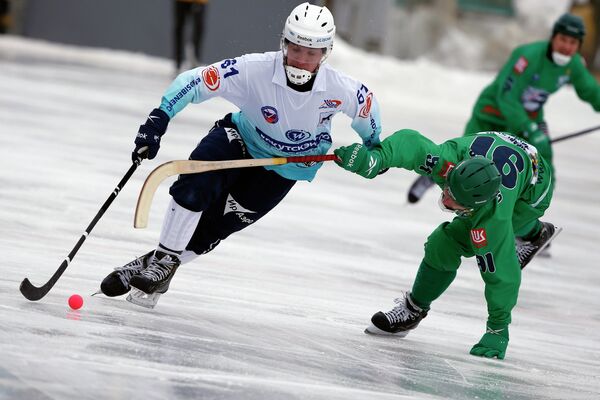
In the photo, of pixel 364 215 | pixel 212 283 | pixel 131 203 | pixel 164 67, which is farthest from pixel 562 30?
pixel 164 67

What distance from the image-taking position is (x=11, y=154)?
7988 mm

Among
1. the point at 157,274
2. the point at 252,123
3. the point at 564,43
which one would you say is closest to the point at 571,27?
the point at 564,43

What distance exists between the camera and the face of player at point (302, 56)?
→ 4.35 m

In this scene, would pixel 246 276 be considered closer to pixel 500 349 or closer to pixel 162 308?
pixel 162 308

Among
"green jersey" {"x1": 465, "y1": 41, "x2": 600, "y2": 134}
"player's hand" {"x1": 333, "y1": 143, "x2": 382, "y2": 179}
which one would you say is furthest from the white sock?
"green jersey" {"x1": 465, "y1": 41, "x2": 600, "y2": 134}

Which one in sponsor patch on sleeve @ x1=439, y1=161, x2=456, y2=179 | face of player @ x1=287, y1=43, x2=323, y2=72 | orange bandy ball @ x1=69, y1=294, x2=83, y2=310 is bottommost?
orange bandy ball @ x1=69, y1=294, x2=83, y2=310

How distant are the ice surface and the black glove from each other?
1.82ft

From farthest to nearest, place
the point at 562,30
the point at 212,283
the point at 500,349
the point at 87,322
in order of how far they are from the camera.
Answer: the point at 562,30, the point at 212,283, the point at 500,349, the point at 87,322

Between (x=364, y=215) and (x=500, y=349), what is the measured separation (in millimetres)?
3438

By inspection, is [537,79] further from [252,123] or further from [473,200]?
[473,200]

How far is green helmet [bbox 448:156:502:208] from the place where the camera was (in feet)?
13.7

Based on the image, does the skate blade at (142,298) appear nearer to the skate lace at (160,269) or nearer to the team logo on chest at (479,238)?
the skate lace at (160,269)

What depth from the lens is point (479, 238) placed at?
170 inches

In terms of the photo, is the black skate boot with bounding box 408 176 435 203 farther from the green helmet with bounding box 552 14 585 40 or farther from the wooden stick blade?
the wooden stick blade
